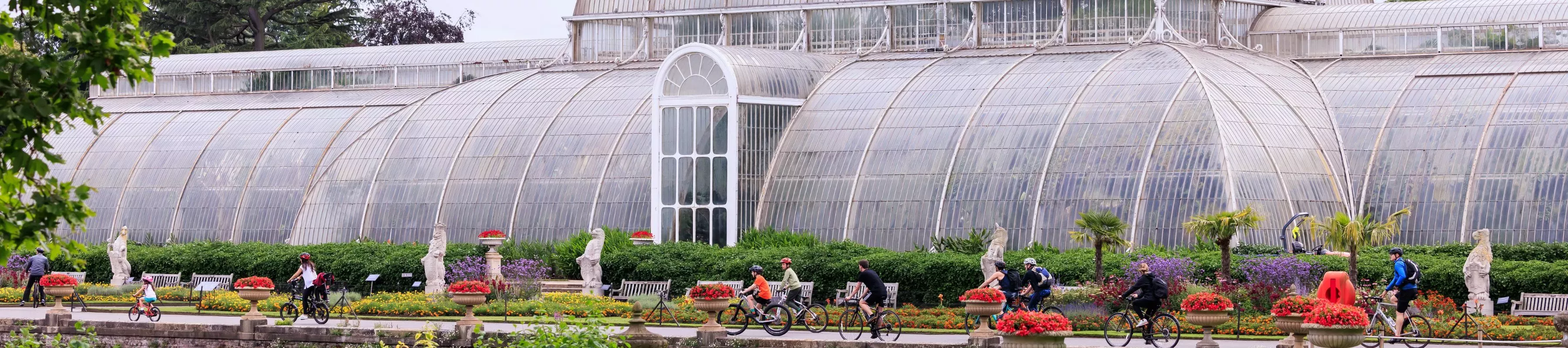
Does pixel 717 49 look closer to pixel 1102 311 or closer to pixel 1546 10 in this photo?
pixel 1102 311

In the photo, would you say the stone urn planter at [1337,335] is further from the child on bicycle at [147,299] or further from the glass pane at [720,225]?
the glass pane at [720,225]

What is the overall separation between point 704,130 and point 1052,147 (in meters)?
8.98

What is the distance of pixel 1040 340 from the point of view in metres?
26.3

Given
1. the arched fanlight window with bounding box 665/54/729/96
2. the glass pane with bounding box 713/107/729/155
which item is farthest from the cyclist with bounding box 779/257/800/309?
the arched fanlight window with bounding box 665/54/729/96

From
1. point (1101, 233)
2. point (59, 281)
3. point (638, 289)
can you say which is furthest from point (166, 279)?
point (1101, 233)

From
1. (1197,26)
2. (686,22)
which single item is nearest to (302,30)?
(686,22)

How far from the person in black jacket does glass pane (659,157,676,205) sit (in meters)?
20.2

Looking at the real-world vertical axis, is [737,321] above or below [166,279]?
below

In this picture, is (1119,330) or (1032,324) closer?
(1032,324)

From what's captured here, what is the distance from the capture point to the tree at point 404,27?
3501 inches

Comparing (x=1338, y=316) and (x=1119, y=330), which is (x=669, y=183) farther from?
(x=1338, y=316)

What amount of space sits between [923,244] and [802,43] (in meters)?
11.6

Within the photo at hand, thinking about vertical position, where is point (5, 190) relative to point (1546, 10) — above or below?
below

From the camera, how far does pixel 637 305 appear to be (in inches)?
1199
